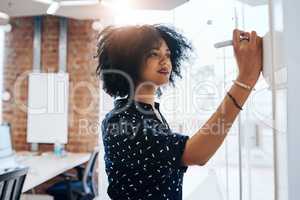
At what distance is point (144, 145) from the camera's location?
2.15ft

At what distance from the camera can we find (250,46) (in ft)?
1.90

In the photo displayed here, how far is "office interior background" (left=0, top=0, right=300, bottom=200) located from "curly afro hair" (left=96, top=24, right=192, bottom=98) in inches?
8.9

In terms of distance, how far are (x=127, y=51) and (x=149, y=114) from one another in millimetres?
192

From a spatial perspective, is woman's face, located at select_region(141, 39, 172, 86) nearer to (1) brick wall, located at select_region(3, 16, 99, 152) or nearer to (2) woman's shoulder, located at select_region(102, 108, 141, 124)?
(2) woman's shoulder, located at select_region(102, 108, 141, 124)

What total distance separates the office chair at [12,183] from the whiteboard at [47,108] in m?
1.59

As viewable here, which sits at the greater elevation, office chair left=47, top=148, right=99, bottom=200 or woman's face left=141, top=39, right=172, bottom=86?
woman's face left=141, top=39, right=172, bottom=86

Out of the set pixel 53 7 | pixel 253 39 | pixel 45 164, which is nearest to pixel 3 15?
pixel 53 7

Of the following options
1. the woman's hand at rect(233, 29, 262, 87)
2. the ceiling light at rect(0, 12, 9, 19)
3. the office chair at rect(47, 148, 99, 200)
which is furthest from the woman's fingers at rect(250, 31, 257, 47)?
the ceiling light at rect(0, 12, 9, 19)

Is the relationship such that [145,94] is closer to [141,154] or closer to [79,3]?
[141,154]

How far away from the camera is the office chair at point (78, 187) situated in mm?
2793

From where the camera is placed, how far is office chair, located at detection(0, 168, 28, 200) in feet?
5.59

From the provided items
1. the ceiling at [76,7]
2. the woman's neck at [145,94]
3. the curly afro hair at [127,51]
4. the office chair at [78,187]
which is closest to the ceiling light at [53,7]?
the ceiling at [76,7]

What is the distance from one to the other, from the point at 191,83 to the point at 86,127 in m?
2.11

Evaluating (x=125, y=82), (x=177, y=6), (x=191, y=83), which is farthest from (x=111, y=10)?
(x=125, y=82)
